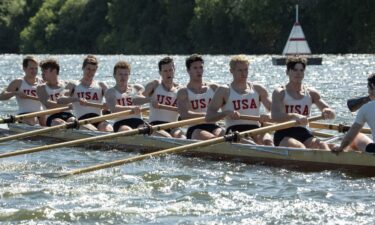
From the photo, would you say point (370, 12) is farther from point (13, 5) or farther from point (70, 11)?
point (13, 5)

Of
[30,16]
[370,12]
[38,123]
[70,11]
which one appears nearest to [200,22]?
[370,12]

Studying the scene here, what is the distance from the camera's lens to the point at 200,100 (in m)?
14.1

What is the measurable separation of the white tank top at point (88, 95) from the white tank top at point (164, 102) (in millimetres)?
1440

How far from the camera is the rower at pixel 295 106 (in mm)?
12516

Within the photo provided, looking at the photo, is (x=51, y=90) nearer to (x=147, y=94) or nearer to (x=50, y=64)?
(x=50, y=64)

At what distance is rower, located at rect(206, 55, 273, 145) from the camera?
13047mm

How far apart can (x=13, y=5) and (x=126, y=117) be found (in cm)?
9358

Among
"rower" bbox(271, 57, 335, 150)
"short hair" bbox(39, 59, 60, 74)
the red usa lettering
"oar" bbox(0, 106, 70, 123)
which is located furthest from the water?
"short hair" bbox(39, 59, 60, 74)

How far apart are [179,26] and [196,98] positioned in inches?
2617

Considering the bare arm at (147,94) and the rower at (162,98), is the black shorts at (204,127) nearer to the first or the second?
the rower at (162,98)

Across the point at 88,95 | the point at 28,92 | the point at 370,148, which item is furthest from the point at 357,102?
the point at 28,92

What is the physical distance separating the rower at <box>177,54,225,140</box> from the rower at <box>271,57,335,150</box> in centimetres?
118

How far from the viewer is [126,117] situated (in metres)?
15.1

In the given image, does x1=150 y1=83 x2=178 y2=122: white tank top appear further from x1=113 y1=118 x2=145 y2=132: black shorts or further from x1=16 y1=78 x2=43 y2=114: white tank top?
x1=16 y1=78 x2=43 y2=114: white tank top
